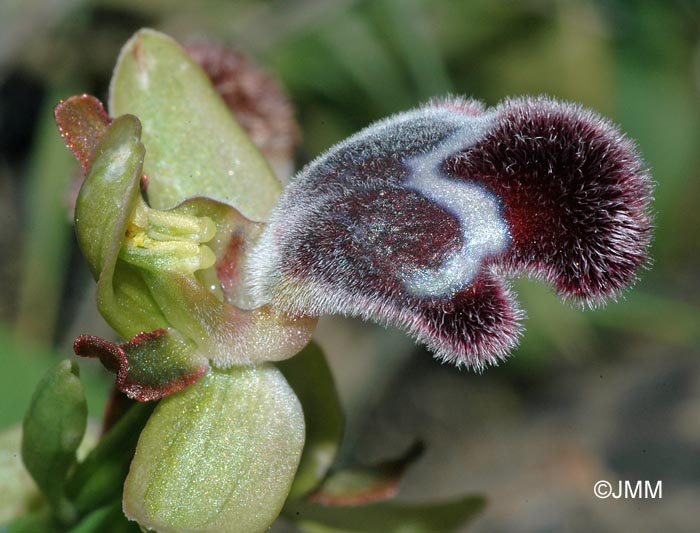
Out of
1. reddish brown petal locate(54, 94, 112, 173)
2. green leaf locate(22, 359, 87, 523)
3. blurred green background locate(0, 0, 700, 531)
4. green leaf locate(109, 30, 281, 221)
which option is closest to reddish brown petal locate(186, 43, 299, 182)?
green leaf locate(109, 30, 281, 221)

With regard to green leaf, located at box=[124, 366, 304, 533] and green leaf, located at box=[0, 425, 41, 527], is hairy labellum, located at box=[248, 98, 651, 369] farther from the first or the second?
green leaf, located at box=[0, 425, 41, 527]

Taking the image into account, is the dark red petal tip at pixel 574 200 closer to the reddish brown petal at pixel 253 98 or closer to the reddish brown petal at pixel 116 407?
the reddish brown petal at pixel 116 407

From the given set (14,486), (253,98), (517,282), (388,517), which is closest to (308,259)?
(388,517)

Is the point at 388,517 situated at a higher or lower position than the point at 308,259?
lower

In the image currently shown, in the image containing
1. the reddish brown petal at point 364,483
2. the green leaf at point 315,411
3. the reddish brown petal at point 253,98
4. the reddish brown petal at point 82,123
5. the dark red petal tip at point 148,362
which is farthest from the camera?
the reddish brown petal at point 253,98

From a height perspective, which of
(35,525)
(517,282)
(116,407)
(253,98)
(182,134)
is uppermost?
(517,282)

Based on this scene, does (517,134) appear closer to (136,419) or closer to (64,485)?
(136,419)

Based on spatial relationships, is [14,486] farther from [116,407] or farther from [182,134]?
[182,134]

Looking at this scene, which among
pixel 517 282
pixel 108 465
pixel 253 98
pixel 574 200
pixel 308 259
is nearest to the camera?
pixel 574 200

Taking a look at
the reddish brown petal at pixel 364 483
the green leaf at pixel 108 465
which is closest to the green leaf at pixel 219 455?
the green leaf at pixel 108 465
